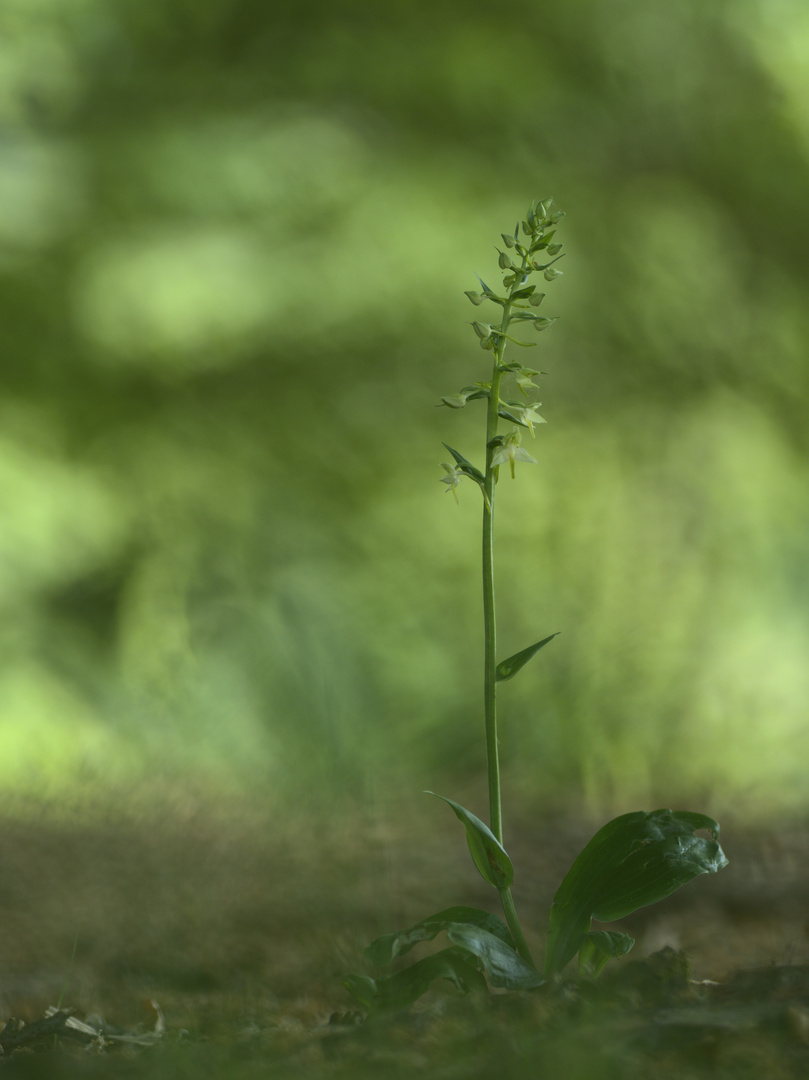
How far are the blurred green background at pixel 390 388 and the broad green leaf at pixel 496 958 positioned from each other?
896 mm

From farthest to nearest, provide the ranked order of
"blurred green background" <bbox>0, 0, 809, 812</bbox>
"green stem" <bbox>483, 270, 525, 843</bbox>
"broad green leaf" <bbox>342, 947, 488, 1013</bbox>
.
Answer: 1. "blurred green background" <bbox>0, 0, 809, 812</bbox>
2. "green stem" <bbox>483, 270, 525, 843</bbox>
3. "broad green leaf" <bbox>342, 947, 488, 1013</bbox>

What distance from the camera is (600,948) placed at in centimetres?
98

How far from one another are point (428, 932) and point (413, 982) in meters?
0.06

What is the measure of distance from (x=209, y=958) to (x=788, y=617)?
1451mm

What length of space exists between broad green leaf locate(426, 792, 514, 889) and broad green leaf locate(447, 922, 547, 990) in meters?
0.06

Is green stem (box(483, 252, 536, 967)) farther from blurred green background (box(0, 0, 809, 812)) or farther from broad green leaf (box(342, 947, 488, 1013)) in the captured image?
blurred green background (box(0, 0, 809, 812))

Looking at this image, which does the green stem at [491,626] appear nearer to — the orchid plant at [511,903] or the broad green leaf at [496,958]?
the orchid plant at [511,903]

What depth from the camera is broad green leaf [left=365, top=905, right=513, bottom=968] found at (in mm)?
933

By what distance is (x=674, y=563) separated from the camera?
6.47ft

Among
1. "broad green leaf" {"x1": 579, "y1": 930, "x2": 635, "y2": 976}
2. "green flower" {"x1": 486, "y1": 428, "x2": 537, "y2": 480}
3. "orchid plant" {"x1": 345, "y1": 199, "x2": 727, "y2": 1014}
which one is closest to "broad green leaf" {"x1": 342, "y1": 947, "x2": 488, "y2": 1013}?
"orchid plant" {"x1": 345, "y1": 199, "x2": 727, "y2": 1014}

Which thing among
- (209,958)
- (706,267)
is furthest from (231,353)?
(209,958)

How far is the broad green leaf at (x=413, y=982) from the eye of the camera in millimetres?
914

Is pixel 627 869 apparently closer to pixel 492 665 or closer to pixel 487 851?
pixel 487 851

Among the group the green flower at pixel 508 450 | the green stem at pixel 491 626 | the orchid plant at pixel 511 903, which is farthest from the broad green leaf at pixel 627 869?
the green flower at pixel 508 450
